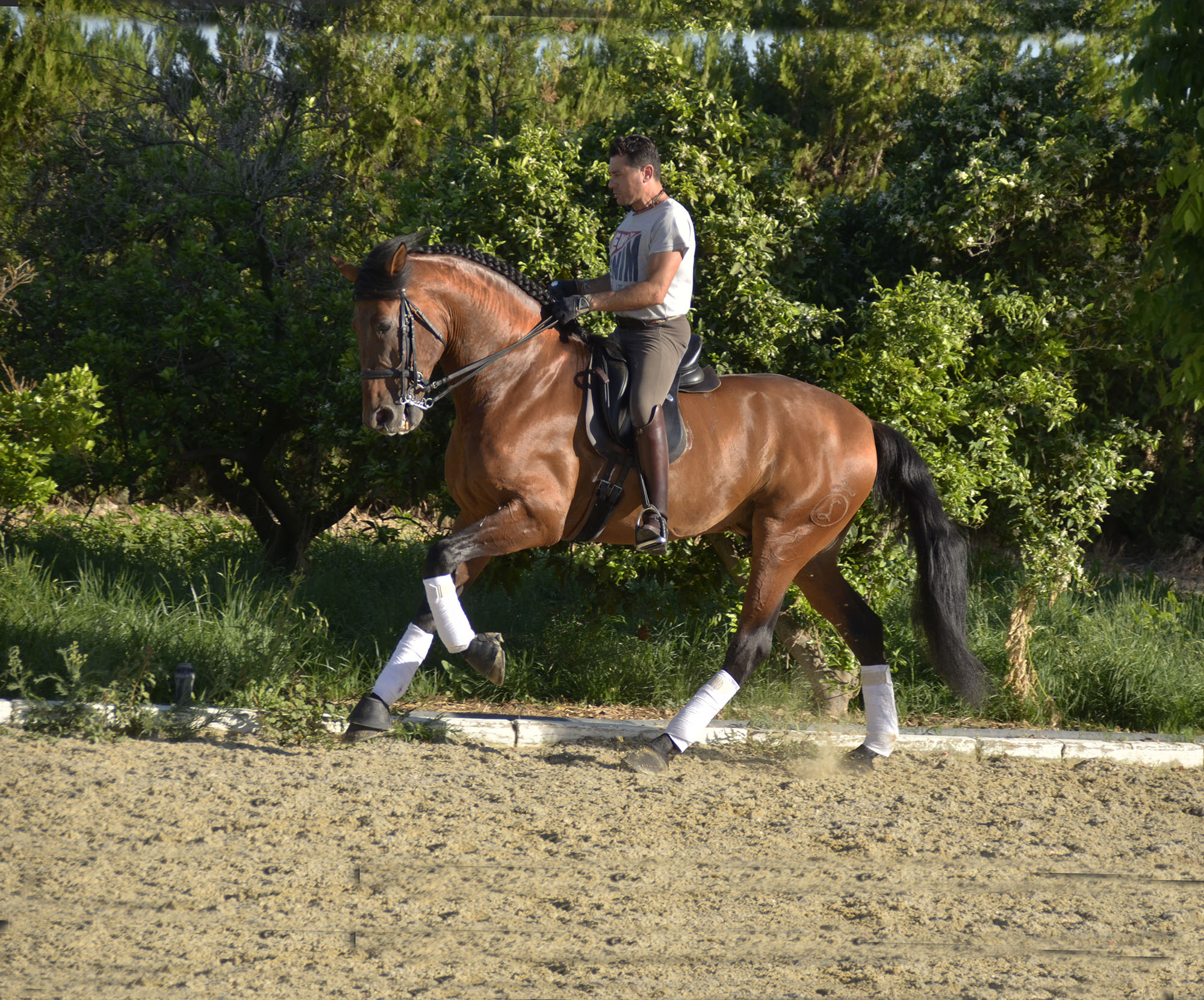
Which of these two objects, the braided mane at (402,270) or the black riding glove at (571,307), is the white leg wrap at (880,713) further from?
the braided mane at (402,270)

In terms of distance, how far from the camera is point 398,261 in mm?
4684

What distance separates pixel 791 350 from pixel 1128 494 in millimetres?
5372

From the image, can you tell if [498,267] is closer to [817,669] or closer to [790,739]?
[790,739]

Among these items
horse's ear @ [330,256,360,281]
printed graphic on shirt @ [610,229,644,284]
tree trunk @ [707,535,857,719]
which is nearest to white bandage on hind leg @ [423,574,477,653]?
horse's ear @ [330,256,360,281]

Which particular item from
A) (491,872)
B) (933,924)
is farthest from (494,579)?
(933,924)

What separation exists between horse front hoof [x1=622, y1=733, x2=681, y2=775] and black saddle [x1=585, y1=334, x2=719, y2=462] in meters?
1.27

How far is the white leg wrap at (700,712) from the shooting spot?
514 centimetres

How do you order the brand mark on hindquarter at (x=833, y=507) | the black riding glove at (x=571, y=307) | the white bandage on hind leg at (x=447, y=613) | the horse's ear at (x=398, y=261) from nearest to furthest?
1. the horse's ear at (x=398, y=261)
2. the white bandage on hind leg at (x=447, y=613)
3. the black riding glove at (x=571, y=307)
4. the brand mark on hindquarter at (x=833, y=507)

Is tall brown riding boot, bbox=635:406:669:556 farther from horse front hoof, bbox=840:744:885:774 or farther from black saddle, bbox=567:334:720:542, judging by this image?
horse front hoof, bbox=840:744:885:774

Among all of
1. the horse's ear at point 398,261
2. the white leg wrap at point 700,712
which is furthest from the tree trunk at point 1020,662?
the horse's ear at point 398,261

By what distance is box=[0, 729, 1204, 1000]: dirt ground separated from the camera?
119 inches

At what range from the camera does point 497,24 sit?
A: 1464 centimetres

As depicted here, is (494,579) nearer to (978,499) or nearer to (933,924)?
(978,499)

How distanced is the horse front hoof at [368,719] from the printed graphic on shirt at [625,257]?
2168 millimetres
